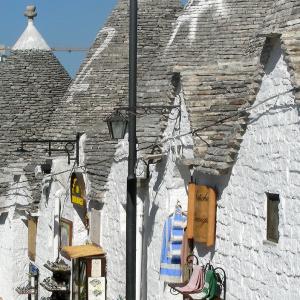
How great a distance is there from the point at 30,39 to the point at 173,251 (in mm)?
16470

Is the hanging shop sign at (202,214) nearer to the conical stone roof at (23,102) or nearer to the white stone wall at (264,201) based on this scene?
the white stone wall at (264,201)

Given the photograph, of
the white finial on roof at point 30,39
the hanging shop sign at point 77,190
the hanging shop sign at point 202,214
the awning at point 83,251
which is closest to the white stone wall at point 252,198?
the hanging shop sign at point 202,214

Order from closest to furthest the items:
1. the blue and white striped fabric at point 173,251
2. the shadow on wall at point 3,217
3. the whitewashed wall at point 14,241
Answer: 1. the blue and white striped fabric at point 173,251
2. the whitewashed wall at point 14,241
3. the shadow on wall at point 3,217

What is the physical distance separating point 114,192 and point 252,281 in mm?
7031

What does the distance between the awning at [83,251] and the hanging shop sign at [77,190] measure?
110 centimetres

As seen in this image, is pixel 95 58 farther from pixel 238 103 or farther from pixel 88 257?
pixel 238 103

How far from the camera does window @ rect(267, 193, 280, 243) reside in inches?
413

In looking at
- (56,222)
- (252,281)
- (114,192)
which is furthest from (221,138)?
(56,222)

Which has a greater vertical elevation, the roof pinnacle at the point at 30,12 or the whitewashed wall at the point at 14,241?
the roof pinnacle at the point at 30,12

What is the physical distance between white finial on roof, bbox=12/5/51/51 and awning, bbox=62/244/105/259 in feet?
34.3

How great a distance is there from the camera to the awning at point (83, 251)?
18.6 meters

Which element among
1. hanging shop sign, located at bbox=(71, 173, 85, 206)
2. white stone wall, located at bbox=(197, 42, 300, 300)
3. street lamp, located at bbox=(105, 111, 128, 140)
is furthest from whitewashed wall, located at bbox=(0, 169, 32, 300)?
white stone wall, located at bbox=(197, 42, 300, 300)

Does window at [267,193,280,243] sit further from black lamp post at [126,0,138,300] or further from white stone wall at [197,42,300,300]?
black lamp post at [126,0,138,300]

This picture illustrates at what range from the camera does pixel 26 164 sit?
2722 cm
